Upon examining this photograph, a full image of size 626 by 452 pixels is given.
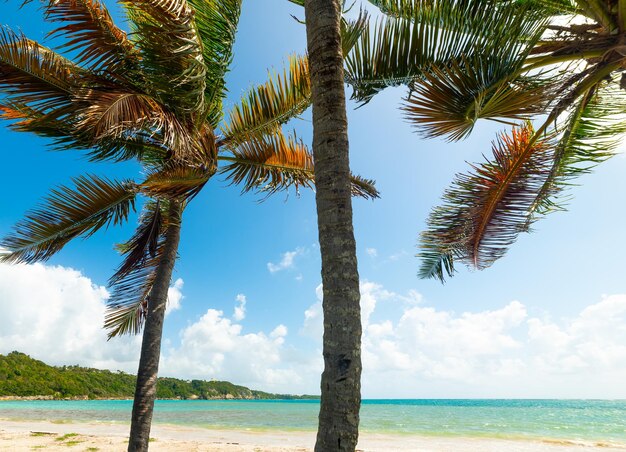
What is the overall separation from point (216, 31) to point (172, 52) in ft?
3.34

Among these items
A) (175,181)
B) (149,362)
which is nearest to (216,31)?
(175,181)

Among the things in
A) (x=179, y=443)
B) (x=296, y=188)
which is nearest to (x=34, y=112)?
(x=296, y=188)

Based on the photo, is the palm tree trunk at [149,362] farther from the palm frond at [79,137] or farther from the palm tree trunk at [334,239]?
the palm tree trunk at [334,239]

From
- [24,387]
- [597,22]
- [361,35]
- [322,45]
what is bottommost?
[24,387]

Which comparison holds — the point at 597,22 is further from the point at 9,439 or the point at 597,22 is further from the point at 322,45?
the point at 9,439

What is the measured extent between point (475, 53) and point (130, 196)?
5.14 meters

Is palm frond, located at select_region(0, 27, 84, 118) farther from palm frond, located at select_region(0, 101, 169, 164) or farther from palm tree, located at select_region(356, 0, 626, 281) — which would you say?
palm tree, located at select_region(356, 0, 626, 281)

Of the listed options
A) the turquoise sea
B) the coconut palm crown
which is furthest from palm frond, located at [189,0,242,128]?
the turquoise sea

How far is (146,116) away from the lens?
4777 millimetres

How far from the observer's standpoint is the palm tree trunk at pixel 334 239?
219cm

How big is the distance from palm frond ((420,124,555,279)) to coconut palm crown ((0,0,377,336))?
5.50 feet

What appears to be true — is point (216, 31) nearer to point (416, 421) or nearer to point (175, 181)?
point (175, 181)

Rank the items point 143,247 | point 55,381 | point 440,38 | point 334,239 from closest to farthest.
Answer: point 334,239, point 440,38, point 143,247, point 55,381

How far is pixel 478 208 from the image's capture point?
681 cm
